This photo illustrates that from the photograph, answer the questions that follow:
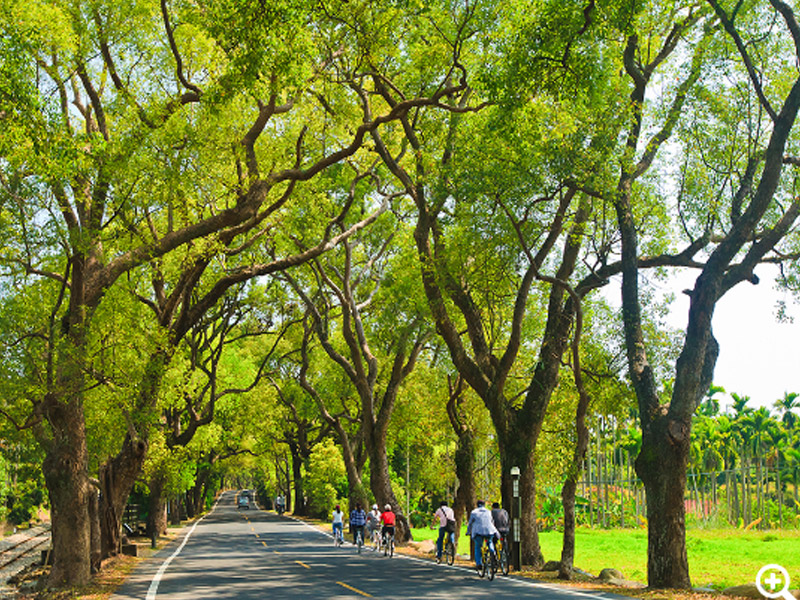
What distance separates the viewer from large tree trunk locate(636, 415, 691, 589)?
14.0m

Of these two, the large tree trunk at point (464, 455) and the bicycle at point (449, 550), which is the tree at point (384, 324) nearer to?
Result: the large tree trunk at point (464, 455)

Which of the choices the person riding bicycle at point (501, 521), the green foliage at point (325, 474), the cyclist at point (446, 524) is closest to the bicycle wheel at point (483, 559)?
the person riding bicycle at point (501, 521)

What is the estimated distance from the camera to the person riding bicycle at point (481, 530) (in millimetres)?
16312

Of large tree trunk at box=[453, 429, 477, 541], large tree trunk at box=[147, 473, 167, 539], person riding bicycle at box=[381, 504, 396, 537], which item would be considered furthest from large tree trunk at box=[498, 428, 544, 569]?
large tree trunk at box=[147, 473, 167, 539]

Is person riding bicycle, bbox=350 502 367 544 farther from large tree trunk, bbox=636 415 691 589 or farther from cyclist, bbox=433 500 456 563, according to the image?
large tree trunk, bbox=636 415 691 589

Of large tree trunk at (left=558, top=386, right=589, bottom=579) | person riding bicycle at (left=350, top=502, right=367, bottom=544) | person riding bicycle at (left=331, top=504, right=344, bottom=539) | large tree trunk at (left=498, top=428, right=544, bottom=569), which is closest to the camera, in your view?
large tree trunk at (left=558, top=386, right=589, bottom=579)

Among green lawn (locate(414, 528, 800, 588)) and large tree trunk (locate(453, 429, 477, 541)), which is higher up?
large tree trunk (locate(453, 429, 477, 541))

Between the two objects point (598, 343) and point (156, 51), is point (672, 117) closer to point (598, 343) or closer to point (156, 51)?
point (598, 343)

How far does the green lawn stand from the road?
16.7ft

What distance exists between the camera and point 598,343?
61.9ft

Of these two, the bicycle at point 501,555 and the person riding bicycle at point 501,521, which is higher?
the person riding bicycle at point 501,521

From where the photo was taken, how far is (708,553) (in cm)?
2845

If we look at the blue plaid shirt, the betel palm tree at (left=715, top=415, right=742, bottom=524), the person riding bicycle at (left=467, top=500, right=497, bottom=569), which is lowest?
the blue plaid shirt

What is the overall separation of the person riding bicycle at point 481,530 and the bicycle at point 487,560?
0.15 feet
